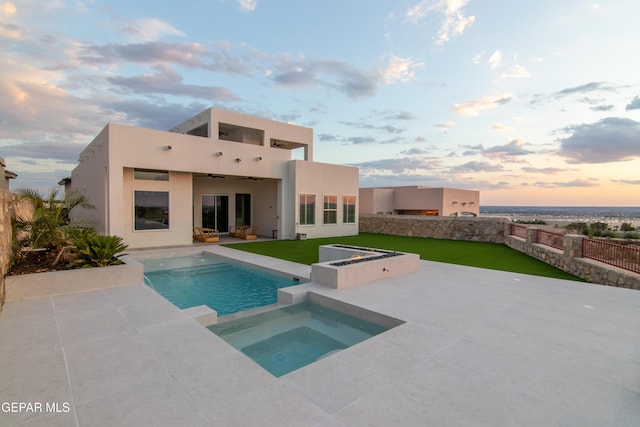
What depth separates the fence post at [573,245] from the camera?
9383 mm

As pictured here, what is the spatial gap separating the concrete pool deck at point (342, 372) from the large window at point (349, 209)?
14.5 metres

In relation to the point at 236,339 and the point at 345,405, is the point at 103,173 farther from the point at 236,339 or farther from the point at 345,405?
the point at 345,405

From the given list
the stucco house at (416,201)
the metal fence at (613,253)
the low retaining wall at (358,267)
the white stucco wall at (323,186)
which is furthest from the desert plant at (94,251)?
the stucco house at (416,201)

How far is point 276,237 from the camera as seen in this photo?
698 inches

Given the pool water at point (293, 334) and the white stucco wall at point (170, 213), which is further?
the white stucco wall at point (170, 213)

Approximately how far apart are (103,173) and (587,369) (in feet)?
50.0

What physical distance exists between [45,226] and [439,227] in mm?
18205

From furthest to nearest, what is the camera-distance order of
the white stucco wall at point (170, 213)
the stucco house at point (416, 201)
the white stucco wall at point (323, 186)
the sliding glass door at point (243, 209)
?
the stucco house at point (416, 201), the sliding glass door at point (243, 209), the white stucco wall at point (323, 186), the white stucco wall at point (170, 213)

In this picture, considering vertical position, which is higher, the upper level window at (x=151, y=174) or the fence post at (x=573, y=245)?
the upper level window at (x=151, y=174)

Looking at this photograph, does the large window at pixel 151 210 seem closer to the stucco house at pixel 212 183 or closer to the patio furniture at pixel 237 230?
the stucco house at pixel 212 183

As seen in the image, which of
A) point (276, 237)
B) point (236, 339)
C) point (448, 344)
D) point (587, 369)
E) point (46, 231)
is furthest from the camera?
point (276, 237)

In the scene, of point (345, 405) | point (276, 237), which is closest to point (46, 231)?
point (345, 405)

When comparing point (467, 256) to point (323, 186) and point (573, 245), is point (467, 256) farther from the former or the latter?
point (323, 186)

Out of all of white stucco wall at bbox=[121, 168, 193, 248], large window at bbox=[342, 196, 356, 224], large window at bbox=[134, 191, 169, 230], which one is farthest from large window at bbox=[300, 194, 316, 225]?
large window at bbox=[134, 191, 169, 230]
